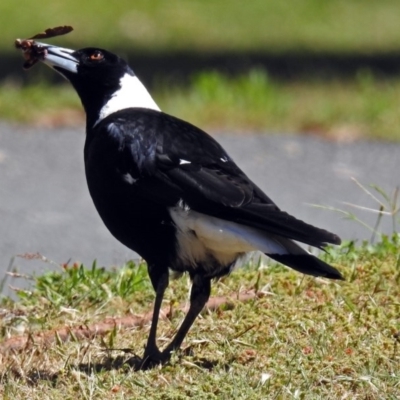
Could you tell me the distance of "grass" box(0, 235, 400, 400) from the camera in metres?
3.53

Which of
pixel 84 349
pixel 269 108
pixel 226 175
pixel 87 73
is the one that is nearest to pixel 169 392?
pixel 84 349

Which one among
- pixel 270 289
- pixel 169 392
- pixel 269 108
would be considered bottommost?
pixel 169 392

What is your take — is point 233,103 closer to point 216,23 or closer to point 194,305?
point 194,305

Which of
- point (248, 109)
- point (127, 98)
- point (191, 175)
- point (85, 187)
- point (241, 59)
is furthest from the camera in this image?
point (241, 59)

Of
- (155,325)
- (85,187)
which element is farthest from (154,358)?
(85,187)

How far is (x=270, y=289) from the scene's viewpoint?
4.43m

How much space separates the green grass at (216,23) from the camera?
12.3 m

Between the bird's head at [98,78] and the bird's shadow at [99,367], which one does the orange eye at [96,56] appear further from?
the bird's shadow at [99,367]

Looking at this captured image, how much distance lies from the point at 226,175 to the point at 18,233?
2.39 metres

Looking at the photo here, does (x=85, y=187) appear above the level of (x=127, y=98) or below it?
below

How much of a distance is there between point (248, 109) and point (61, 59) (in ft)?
13.2

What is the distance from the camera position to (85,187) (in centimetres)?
677

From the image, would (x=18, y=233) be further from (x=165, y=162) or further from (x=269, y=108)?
(x=269, y=108)

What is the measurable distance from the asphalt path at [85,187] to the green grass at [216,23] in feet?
14.5
